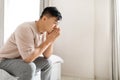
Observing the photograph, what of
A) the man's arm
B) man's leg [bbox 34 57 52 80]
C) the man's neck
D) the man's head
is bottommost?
man's leg [bbox 34 57 52 80]

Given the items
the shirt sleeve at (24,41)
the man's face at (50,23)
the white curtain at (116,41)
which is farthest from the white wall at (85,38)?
the shirt sleeve at (24,41)

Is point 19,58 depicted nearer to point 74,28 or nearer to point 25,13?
point 25,13

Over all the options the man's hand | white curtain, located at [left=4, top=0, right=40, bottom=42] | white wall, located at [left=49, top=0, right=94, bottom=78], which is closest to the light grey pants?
the man's hand

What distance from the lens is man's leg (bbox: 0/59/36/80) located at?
161cm

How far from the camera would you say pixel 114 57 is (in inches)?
112

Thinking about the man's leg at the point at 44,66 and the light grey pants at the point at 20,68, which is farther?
the man's leg at the point at 44,66

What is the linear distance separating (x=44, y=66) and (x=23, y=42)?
35cm

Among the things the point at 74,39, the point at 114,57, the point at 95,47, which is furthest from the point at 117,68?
the point at 74,39

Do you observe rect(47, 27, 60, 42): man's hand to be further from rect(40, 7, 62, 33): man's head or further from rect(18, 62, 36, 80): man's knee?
rect(18, 62, 36, 80): man's knee

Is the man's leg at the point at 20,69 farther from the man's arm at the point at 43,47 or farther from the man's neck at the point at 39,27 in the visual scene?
the man's neck at the point at 39,27

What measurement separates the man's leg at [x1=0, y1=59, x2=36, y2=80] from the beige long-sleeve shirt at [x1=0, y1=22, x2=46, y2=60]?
60mm

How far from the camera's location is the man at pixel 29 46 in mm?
1625

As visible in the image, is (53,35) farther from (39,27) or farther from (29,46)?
(29,46)

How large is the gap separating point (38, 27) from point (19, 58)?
0.31 m
